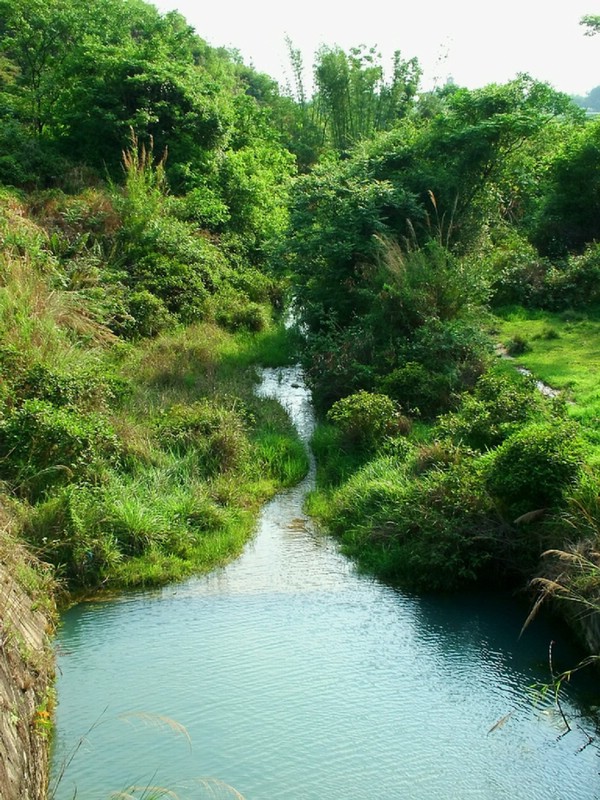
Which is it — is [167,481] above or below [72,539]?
above

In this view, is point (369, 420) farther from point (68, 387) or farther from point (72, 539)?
point (72, 539)

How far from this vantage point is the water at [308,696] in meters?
6.80

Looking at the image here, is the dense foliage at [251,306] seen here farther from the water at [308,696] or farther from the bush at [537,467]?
the water at [308,696]

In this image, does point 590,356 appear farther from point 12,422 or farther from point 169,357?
point 12,422

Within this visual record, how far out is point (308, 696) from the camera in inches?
315

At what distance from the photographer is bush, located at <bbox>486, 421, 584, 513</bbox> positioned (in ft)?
31.0

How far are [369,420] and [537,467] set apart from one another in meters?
4.22

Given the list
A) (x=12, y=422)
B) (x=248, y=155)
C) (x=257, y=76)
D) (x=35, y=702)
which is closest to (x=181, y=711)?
(x=35, y=702)

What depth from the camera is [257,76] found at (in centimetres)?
5622

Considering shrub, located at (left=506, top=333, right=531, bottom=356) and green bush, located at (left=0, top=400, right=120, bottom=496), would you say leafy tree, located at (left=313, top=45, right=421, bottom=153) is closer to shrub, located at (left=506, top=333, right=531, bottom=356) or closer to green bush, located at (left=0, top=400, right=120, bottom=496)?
shrub, located at (left=506, top=333, right=531, bottom=356)

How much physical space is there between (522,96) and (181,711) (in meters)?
17.7

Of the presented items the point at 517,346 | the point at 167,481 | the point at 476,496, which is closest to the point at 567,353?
the point at 517,346

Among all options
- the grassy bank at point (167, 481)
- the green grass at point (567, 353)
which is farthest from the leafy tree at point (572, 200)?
the grassy bank at point (167, 481)

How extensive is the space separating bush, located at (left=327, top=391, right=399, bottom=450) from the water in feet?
9.96
